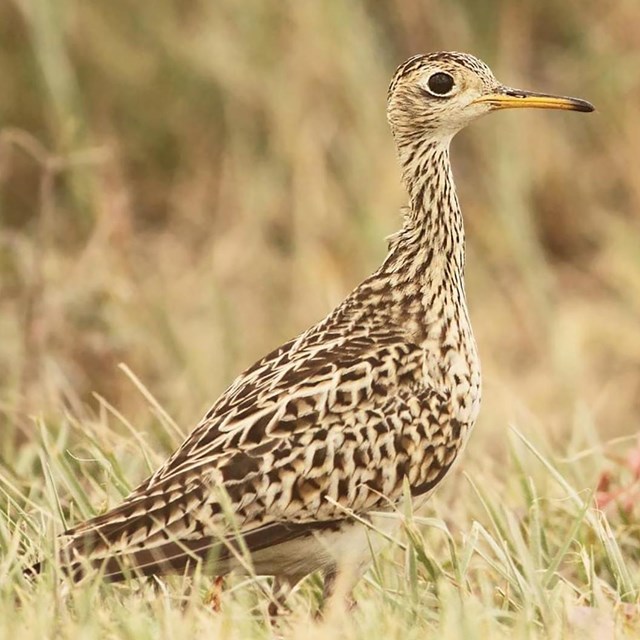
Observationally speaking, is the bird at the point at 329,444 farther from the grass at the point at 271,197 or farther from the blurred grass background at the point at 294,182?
the blurred grass background at the point at 294,182

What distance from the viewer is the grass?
8.47 metres

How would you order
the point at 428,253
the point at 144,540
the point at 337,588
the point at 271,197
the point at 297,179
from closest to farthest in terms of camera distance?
the point at 337,588, the point at 144,540, the point at 428,253, the point at 297,179, the point at 271,197

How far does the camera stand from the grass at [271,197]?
8.47m

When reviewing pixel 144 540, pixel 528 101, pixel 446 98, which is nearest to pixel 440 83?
pixel 446 98

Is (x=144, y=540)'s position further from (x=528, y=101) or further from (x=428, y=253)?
(x=528, y=101)

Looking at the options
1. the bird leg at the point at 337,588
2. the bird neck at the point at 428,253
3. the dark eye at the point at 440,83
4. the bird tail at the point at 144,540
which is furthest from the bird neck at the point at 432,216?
the bird tail at the point at 144,540

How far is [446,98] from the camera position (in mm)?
5699

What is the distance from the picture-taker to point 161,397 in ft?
27.9

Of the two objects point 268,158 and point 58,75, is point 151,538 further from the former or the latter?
point 268,158

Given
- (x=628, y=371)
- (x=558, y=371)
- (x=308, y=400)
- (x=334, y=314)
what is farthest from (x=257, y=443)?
(x=628, y=371)

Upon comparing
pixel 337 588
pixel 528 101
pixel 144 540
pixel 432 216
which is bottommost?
pixel 337 588

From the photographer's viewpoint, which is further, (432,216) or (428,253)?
(432,216)

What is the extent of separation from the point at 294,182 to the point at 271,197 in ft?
0.63

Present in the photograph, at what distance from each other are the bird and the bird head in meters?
0.01
